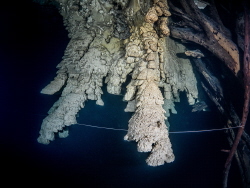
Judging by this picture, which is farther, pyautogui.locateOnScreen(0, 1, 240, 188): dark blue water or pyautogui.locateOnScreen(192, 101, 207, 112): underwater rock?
pyautogui.locateOnScreen(192, 101, 207, 112): underwater rock

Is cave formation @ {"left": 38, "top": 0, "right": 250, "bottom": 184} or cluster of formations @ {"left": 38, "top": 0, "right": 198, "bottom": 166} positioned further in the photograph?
cluster of formations @ {"left": 38, "top": 0, "right": 198, "bottom": 166}

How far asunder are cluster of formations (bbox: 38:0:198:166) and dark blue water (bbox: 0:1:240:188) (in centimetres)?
18

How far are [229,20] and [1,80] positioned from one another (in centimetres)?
362

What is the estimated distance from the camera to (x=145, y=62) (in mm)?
Answer: 2180

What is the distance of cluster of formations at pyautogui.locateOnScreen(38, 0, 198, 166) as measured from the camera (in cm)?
201

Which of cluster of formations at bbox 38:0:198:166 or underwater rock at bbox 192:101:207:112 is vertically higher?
cluster of formations at bbox 38:0:198:166

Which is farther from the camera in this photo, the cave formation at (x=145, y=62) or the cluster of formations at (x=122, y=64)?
the cluster of formations at (x=122, y=64)

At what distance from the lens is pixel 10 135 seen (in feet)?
7.00

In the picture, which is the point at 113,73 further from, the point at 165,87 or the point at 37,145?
the point at 37,145

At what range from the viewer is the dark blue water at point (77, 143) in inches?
72.7

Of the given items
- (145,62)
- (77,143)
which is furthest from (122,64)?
(77,143)

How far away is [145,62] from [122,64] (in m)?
0.40

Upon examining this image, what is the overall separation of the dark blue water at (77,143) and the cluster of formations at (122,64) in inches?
7.0

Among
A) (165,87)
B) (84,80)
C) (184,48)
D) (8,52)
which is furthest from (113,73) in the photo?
(8,52)
